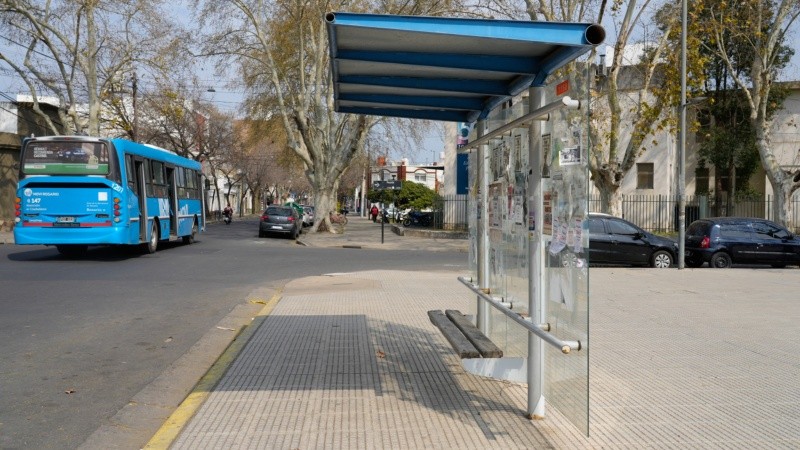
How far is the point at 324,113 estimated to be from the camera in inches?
1578

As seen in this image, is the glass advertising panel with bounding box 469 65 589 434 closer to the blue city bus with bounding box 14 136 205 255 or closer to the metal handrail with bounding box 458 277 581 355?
the metal handrail with bounding box 458 277 581 355

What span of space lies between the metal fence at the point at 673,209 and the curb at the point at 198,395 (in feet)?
101

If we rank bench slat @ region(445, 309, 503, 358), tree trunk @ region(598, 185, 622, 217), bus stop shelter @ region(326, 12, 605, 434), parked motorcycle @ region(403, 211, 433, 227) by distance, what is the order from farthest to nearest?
parked motorcycle @ region(403, 211, 433, 227) → tree trunk @ region(598, 185, 622, 217) → bench slat @ region(445, 309, 503, 358) → bus stop shelter @ region(326, 12, 605, 434)

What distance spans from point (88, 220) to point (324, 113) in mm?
21710

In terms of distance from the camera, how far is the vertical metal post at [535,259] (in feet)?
17.8

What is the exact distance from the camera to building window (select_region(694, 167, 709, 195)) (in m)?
42.1

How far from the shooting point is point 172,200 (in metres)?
26.1

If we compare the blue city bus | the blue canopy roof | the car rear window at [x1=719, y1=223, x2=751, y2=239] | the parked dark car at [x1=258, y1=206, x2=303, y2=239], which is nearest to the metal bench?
the blue canopy roof

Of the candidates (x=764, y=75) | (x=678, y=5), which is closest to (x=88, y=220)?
(x=678, y=5)

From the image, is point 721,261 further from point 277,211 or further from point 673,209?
point 277,211

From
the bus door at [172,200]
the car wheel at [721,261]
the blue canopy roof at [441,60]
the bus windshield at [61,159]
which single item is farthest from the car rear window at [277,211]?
the blue canopy roof at [441,60]

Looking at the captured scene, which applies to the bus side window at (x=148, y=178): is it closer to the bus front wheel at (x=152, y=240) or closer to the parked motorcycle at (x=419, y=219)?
the bus front wheel at (x=152, y=240)

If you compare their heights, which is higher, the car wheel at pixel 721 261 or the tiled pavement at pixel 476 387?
the tiled pavement at pixel 476 387

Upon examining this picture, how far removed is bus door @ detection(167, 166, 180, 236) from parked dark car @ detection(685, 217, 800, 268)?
16.8m
